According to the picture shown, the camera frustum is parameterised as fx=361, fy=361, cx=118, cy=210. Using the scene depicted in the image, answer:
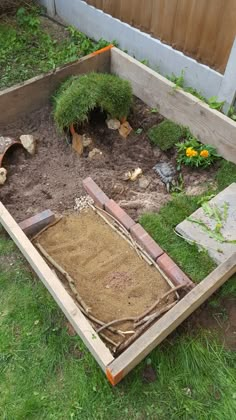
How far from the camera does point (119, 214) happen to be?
8.77 feet

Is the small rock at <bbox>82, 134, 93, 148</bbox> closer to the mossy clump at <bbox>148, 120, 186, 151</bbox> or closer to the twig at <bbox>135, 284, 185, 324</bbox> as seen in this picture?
the mossy clump at <bbox>148, 120, 186, 151</bbox>

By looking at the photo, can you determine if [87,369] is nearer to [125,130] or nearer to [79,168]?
[79,168]

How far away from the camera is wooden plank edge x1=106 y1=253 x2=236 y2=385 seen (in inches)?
73.7

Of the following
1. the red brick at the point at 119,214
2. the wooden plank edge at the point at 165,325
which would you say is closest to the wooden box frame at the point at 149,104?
the wooden plank edge at the point at 165,325

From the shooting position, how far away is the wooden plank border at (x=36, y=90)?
333 centimetres

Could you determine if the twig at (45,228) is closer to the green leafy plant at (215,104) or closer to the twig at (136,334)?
the twig at (136,334)

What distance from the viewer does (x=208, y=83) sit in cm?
328

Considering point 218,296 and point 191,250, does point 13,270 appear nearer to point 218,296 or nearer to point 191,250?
point 191,250

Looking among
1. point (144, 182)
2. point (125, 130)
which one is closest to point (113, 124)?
point (125, 130)

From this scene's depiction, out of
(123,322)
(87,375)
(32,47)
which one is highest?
(32,47)

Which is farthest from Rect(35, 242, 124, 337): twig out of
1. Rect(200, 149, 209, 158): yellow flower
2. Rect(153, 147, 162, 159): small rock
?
Rect(200, 149, 209, 158): yellow flower

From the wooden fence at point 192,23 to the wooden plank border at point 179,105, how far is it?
0.37 m

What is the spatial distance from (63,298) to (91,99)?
1726mm

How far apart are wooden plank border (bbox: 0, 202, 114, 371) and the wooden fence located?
219cm
